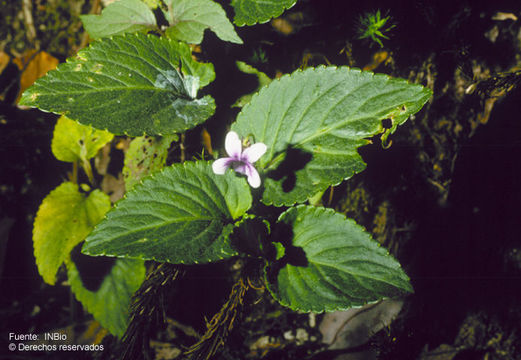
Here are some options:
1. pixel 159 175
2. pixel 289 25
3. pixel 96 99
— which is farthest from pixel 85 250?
pixel 289 25

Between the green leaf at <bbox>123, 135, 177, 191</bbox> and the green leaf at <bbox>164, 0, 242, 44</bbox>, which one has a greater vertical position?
the green leaf at <bbox>164, 0, 242, 44</bbox>

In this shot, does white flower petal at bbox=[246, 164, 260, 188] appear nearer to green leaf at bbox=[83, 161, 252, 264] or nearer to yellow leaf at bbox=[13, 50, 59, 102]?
green leaf at bbox=[83, 161, 252, 264]

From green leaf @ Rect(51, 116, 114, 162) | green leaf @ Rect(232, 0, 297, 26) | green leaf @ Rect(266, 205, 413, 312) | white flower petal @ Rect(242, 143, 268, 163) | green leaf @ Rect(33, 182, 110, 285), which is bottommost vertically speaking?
green leaf @ Rect(33, 182, 110, 285)

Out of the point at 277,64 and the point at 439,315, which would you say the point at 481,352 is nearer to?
the point at 439,315

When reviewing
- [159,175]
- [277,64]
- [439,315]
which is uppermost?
[277,64]

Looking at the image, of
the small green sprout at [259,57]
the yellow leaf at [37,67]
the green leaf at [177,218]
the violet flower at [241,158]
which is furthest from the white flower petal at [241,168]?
the yellow leaf at [37,67]

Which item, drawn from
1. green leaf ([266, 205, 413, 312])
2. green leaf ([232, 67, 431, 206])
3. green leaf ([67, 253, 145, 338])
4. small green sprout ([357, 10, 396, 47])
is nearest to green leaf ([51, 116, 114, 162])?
green leaf ([67, 253, 145, 338])
